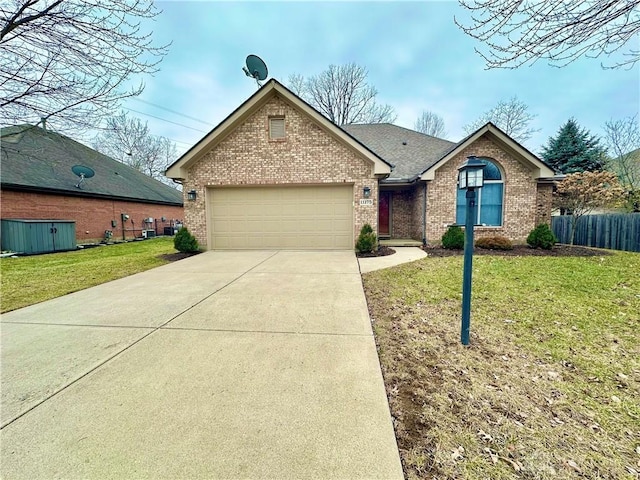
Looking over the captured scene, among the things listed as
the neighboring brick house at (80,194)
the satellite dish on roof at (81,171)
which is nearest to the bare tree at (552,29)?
the neighboring brick house at (80,194)

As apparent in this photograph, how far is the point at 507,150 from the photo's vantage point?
32.5ft

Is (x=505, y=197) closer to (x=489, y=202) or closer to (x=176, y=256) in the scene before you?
(x=489, y=202)

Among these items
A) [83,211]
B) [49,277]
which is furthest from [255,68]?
[83,211]

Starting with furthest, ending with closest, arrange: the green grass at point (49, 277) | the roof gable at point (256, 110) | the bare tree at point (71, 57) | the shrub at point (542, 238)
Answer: the roof gable at point (256, 110), the shrub at point (542, 238), the green grass at point (49, 277), the bare tree at point (71, 57)

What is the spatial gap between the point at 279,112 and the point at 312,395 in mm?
9465

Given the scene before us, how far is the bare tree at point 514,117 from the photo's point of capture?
22.7 meters

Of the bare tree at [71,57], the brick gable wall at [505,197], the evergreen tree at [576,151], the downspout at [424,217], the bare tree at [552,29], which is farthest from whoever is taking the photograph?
the evergreen tree at [576,151]

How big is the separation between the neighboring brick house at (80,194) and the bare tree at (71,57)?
3584 millimetres

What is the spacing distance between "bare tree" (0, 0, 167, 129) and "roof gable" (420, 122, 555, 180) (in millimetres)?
8878

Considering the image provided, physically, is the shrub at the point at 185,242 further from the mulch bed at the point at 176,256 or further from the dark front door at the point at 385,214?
the dark front door at the point at 385,214

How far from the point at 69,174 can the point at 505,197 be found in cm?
2085

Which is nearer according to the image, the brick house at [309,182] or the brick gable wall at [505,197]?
the brick house at [309,182]

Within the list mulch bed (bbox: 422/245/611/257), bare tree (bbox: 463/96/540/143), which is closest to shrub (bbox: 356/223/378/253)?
mulch bed (bbox: 422/245/611/257)

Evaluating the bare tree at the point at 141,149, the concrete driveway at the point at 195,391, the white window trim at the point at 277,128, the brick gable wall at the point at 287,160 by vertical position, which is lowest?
the concrete driveway at the point at 195,391
